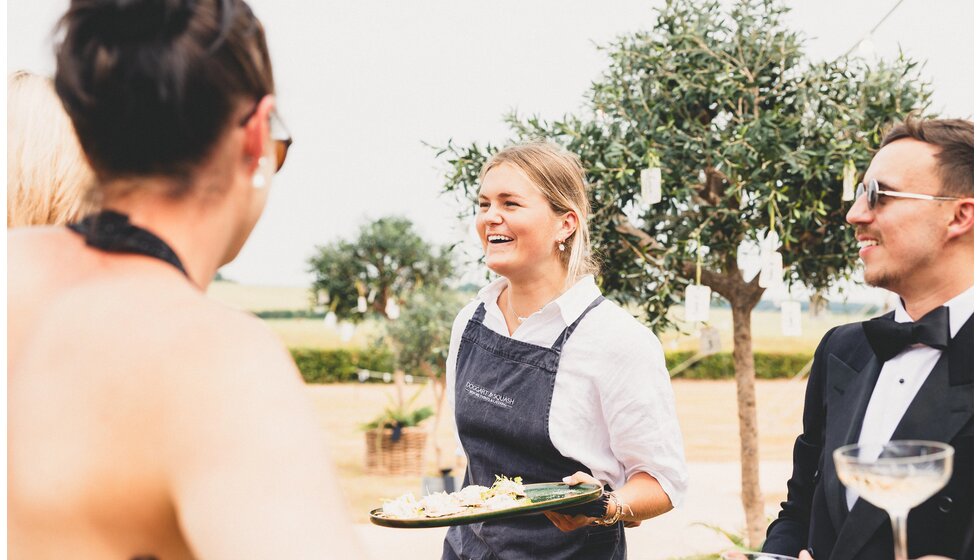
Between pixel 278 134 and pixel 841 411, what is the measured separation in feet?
4.91

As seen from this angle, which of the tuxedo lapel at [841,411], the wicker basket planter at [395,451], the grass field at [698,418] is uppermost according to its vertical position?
the tuxedo lapel at [841,411]

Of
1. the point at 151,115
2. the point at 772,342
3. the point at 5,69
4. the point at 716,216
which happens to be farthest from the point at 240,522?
the point at 772,342

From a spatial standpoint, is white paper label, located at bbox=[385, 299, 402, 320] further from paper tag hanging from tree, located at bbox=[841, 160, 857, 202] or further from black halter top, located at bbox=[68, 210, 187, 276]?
black halter top, located at bbox=[68, 210, 187, 276]

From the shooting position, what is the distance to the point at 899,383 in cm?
191

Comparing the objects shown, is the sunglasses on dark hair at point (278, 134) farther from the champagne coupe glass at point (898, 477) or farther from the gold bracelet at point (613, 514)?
the gold bracelet at point (613, 514)

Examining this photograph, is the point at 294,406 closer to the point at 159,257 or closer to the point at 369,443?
the point at 159,257

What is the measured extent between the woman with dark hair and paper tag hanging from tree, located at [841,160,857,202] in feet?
13.4

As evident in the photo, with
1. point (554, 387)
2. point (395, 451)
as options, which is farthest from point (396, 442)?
point (554, 387)

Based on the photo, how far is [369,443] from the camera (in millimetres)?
12281

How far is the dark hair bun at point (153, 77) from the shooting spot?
0.86 m

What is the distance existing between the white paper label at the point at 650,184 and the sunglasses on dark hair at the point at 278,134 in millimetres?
3600

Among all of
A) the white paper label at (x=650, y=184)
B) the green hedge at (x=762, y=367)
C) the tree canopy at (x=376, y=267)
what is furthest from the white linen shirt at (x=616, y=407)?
the green hedge at (x=762, y=367)

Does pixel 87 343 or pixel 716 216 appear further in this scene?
pixel 716 216

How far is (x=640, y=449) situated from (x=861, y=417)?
701mm
